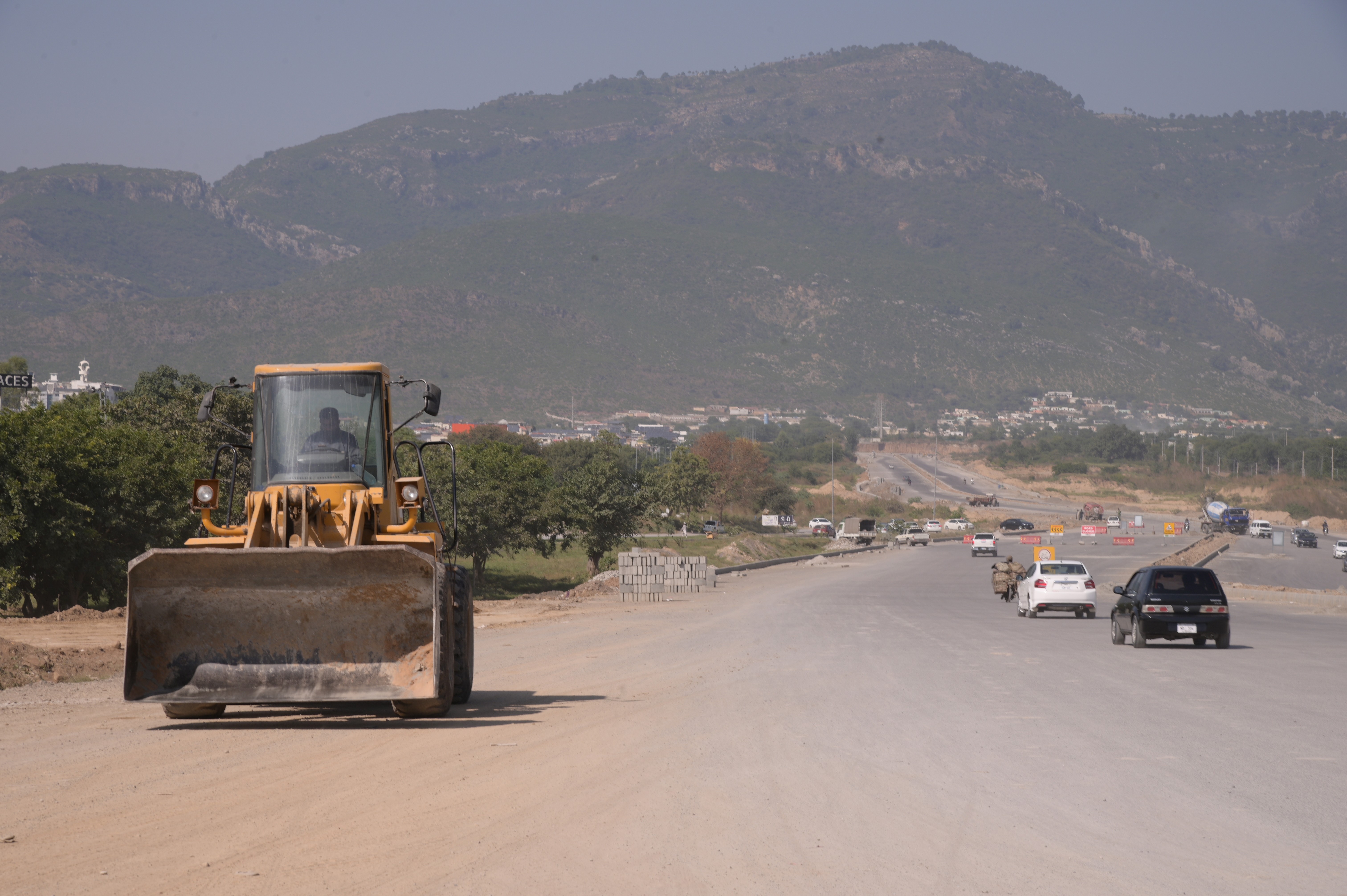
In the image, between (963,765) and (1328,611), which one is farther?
(1328,611)

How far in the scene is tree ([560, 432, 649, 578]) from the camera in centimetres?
5625

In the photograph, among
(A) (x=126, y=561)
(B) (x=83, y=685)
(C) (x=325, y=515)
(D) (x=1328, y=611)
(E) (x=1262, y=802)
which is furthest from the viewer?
(D) (x=1328, y=611)

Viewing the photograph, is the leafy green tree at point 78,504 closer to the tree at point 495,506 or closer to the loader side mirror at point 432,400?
the tree at point 495,506

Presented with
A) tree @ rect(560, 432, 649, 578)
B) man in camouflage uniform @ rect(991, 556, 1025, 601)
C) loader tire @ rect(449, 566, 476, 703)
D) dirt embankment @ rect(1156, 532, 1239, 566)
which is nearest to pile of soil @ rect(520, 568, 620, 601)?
tree @ rect(560, 432, 649, 578)

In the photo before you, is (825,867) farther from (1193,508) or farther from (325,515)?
(1193,508)

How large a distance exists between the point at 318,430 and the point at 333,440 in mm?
194

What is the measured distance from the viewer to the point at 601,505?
5625 cm

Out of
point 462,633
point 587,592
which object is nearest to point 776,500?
point 587,592

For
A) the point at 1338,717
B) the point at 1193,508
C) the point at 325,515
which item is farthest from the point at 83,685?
the point at 1193,508

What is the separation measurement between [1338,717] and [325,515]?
11.3m

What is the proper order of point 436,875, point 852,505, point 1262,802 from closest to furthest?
point 436,875, point 1262,802, point 852,505

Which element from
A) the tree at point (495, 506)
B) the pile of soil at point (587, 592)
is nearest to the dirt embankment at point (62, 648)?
the pile of soil at point (587, 592)

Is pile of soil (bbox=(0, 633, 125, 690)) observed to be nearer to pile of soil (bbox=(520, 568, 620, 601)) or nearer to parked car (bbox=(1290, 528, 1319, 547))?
pile of soil (bbox=(520, 568, 620, 601))

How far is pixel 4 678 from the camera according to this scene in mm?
16953
